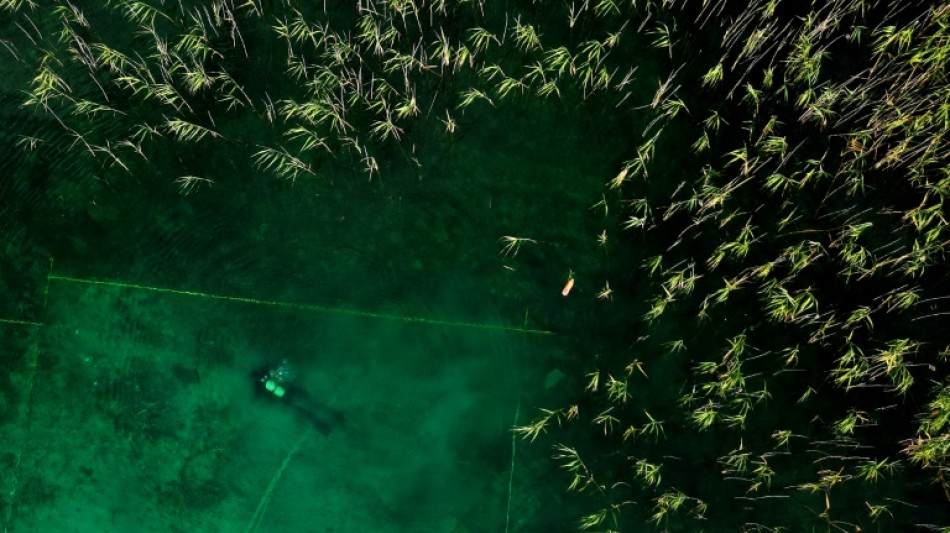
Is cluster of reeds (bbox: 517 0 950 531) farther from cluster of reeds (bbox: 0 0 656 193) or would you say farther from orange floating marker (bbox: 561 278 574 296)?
cluster of reeds (bbox: 0 0 656 193)

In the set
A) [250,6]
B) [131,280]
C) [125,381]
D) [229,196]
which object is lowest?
[125,381]

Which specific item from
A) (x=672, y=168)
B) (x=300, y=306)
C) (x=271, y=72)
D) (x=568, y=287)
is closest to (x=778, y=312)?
(x=672, y=168)

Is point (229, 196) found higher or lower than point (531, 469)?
higher

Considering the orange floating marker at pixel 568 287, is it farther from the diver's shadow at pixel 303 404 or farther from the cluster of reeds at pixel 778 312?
the diver's shadow at pixel 303 404

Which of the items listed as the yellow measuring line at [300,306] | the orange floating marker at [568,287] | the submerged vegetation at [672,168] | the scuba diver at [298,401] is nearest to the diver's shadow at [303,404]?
the scuba diver at [298,401]

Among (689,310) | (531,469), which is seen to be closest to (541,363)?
(531,469)

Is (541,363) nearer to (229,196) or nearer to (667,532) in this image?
(667,532)
